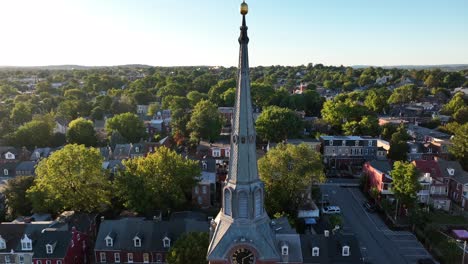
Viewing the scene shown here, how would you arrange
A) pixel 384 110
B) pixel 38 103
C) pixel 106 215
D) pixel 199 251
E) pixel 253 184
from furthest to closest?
pixel 38 103
pixel 384 110
pixel 106 215
pixel 199 251
pixel 253 184

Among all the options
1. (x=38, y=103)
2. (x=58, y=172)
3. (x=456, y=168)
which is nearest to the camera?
(x=58, y=172)

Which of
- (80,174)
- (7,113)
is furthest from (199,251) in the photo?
(7,113)

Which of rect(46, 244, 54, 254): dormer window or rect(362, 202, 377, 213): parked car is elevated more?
rect(46, 244, 54, 254): dormer window

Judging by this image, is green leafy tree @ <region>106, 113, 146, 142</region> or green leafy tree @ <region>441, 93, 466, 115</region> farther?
green leafy tree @ <region>441, 93, 466, 115</region>

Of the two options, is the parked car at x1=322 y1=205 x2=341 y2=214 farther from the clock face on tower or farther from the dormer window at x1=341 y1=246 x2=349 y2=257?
the clock face on tower

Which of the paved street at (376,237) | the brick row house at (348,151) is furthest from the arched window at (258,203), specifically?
the brick row house at (348,151)

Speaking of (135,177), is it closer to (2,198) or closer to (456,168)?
(2,198)

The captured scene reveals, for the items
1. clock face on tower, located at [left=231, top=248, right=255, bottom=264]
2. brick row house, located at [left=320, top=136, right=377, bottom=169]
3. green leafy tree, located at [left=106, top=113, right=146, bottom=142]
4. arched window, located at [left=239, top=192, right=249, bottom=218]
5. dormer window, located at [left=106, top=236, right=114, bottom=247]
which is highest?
arched window, located at [left=239, top=192, right=249, bottom=218]

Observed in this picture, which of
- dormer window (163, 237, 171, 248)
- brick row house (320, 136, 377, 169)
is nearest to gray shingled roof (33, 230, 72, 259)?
dormer window (163, 237, 171, 248)
